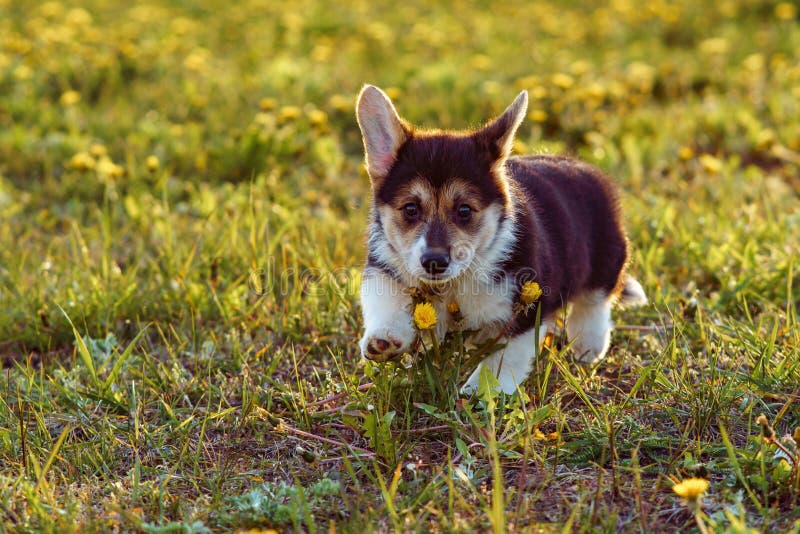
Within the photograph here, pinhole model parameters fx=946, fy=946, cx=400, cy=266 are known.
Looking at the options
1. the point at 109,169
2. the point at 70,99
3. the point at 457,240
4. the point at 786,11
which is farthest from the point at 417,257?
the point at 786,11

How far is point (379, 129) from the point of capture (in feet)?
12.7

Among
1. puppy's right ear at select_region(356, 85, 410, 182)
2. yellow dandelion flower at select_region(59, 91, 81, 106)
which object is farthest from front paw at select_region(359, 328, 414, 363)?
yellow dandelion flower at select_region(59, 91, 81, 106)

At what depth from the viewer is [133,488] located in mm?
3221

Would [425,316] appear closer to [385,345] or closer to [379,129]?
[385,345]

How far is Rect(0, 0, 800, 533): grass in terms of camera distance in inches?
124

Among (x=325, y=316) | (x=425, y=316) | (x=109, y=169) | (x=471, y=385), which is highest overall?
(x=425, y=316)

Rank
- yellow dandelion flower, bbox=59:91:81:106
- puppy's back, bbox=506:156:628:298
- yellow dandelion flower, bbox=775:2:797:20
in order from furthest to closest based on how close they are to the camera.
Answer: yellow dandelion flower, bbox=775:2:797:20 → yellow dandelion flower, bbox=59:91:81:106 → puppy's back, bbox=506:156:628:298

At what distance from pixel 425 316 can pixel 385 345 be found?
0.69ft

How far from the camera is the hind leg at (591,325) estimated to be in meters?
4.36

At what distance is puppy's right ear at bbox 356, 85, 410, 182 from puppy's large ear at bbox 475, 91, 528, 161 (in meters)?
0.33

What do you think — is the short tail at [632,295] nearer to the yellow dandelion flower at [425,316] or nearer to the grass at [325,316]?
the grass at [325,316]

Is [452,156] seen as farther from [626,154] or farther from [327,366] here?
[626,154]

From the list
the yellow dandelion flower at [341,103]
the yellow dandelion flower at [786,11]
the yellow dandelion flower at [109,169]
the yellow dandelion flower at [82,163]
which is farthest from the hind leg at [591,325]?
the yellow dandelion flower at [786,11]

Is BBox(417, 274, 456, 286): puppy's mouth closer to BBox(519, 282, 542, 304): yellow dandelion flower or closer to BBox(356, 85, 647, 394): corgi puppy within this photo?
BBox(356, 85, 647, 394): corgi puppy
